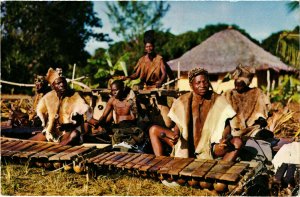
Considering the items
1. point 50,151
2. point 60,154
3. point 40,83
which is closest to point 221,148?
point 60,154

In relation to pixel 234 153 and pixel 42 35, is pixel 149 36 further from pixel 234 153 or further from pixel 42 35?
pixel 42 35

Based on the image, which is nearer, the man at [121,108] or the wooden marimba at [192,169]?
the wooden marimba at [192,169]

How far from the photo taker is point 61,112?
20.9 feet

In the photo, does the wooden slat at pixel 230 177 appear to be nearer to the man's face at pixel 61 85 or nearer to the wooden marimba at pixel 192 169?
the wooden marimba at pixel 192 169

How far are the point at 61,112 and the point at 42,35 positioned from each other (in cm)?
1760

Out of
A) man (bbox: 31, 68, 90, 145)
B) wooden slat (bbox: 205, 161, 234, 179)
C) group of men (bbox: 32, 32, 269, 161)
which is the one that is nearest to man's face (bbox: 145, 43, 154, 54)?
group of men (bbox: 32, 32, 269, 161)

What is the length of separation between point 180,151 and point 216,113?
648 millimetres

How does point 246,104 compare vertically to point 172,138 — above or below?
above

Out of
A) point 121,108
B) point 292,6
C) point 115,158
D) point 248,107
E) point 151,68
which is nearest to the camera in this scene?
point 115,158

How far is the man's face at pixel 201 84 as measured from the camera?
4.98 meters

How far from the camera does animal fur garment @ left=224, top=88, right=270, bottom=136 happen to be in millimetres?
6520

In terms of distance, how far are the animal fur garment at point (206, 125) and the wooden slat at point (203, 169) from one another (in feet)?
1.62

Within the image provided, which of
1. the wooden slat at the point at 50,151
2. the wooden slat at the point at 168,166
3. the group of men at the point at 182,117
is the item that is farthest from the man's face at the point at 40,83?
the wooden slat at the point at 168,166

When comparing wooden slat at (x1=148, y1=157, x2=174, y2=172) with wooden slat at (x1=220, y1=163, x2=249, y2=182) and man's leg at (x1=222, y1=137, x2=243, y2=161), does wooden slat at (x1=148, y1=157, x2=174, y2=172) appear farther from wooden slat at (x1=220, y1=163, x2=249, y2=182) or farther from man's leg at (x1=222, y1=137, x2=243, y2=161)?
wooden slat at (x1=220, y1=163, x2=249, y2=182)
